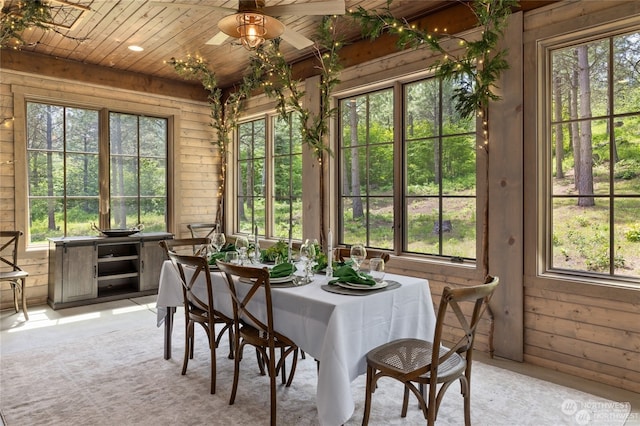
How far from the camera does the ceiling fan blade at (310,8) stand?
2.47m

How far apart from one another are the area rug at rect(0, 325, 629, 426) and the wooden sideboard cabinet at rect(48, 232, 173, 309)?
60.6 inches

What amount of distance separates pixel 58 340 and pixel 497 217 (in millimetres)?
4010

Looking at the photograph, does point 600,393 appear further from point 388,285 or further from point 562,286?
point 388,285

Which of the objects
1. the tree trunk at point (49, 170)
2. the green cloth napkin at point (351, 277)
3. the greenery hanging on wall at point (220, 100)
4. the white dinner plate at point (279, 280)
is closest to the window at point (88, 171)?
the tree trunk at point (49, 170)

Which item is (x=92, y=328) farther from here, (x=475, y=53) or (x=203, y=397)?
(x=475, y=53)

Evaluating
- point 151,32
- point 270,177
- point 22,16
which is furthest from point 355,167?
point 22,16

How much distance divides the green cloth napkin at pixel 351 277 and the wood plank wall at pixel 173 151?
4.26m

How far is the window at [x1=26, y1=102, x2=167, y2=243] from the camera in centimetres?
500

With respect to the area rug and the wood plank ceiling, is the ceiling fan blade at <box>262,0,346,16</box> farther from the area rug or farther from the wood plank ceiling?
the area rug

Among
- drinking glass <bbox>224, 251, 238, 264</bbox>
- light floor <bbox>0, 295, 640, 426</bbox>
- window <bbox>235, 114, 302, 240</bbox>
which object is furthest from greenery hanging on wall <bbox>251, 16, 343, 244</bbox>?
light floor <bbox>0, 295, 640, 426</bbox>

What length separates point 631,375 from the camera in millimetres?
2715

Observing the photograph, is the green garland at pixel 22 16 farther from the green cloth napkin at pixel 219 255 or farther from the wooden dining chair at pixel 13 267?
the green cloth napkin at pixel 219 255

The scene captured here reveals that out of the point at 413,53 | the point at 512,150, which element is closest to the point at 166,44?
the point at 413,53

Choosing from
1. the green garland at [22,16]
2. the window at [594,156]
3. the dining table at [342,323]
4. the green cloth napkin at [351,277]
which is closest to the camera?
the dining table at [342,323]
